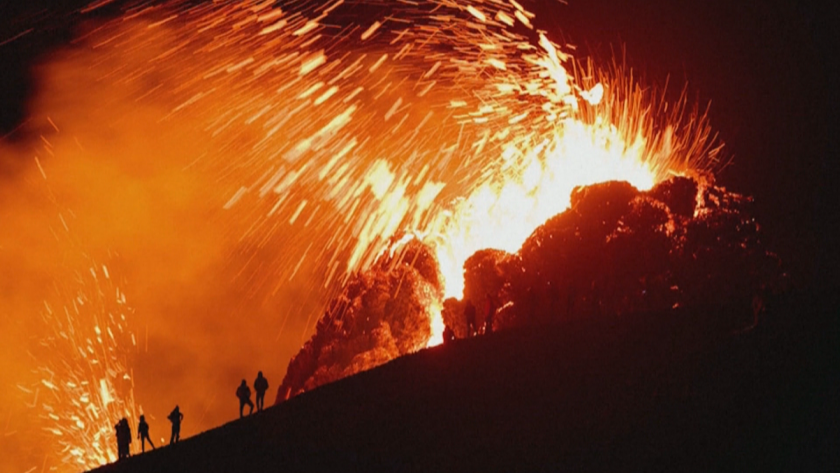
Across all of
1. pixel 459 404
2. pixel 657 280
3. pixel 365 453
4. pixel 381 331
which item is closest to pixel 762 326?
pixel 459 404

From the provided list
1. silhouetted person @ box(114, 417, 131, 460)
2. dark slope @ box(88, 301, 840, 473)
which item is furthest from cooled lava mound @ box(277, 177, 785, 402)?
dark slope @ box(88, 301, 840, 473)

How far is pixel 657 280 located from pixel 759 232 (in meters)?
7.31

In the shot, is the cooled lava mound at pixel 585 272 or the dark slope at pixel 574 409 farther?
the cooled lava mound at pixel 585 272

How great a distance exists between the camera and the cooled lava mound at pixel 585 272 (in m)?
40.7

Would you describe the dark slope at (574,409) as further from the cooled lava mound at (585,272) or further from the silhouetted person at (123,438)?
the cooled lava mound at (585,272)

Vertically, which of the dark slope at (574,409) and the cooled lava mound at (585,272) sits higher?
the cooled lava mound at (585,272)

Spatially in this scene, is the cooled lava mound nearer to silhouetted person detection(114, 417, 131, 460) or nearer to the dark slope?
silhouetted person detection(114, 417, 131, 460)

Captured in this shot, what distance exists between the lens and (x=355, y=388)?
70.6 ft

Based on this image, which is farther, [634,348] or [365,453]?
[634,348]

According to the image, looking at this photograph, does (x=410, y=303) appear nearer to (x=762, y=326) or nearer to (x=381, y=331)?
(x=381, y=331)

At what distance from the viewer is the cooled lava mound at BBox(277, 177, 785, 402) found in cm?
4066

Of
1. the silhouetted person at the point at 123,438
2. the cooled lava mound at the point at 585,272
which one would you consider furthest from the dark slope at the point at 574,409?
the cooled lava mound at the point at 585,272

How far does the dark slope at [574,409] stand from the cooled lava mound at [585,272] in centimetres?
Answer: 1858

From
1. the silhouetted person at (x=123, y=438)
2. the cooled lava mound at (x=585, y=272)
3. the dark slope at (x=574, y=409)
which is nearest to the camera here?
the dark slope at (x=574, y=409)
